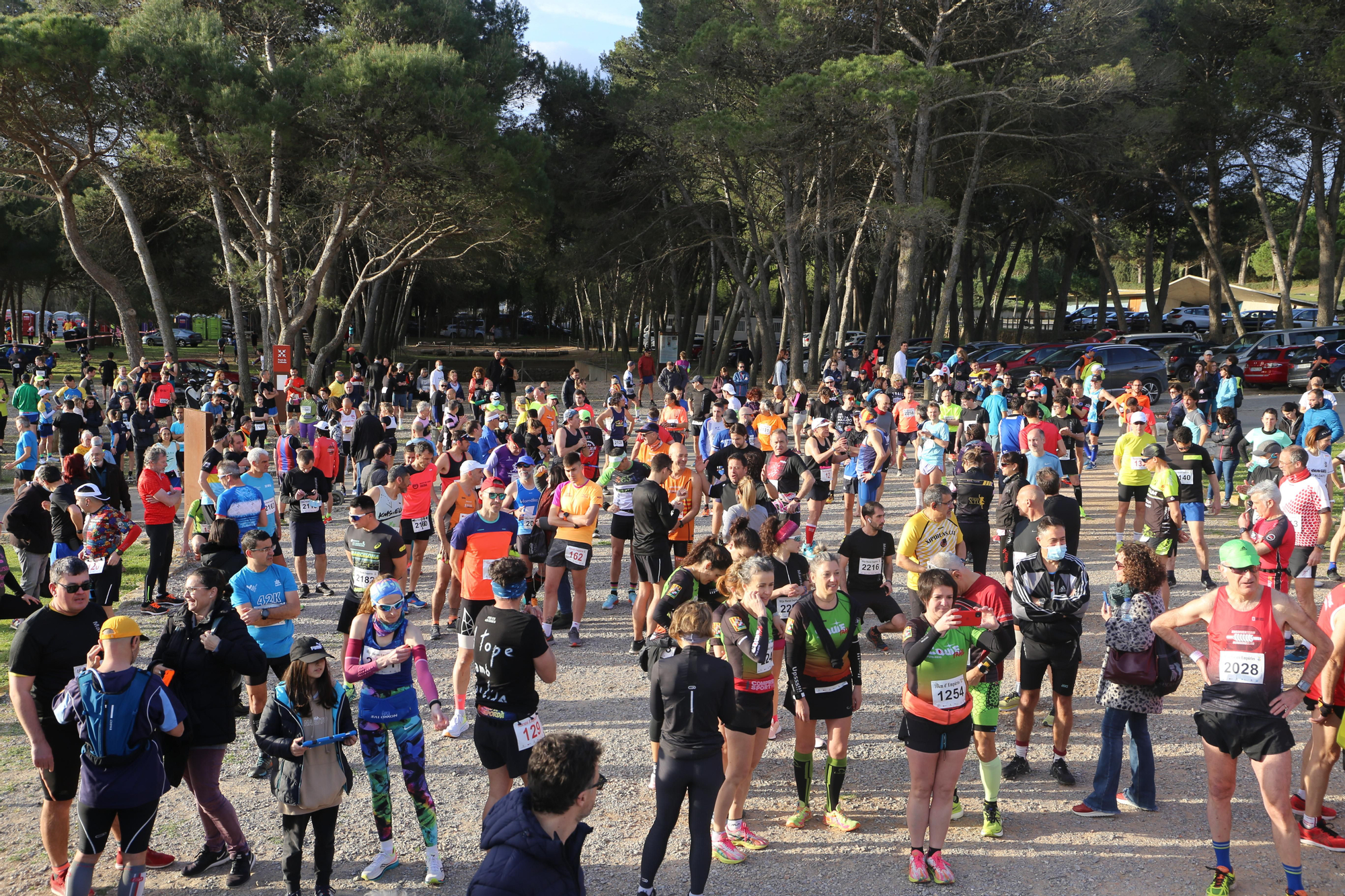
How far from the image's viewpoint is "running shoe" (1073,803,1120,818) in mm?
5293

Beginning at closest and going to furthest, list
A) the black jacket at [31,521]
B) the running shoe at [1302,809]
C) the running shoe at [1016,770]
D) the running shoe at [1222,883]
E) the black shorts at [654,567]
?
the running shoe at [1222,883] → the running shoe at [1302,809] → the running shoe at [1016,770] → the black jacket at [31,521] → the black shorts at [654,567]

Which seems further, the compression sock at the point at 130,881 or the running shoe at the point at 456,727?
the running shoe at the point at 456,727

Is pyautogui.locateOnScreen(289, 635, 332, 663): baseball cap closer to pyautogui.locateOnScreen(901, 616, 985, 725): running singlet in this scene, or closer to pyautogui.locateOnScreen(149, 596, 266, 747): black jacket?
pyautogui.locateOnScreen(149, 596, 266, 747): black jacket

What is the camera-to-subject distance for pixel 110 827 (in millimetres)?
4242

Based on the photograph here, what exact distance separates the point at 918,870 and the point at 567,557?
159 inches

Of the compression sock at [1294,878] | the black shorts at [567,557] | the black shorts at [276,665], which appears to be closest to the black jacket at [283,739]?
the black shorts at [276,665]

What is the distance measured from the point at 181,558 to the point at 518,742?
329 inches

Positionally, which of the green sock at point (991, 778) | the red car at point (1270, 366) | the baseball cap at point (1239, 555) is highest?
the red car at point (1270, 366)

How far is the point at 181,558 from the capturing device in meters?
11.4

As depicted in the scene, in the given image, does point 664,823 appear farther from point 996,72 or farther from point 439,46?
point 996,72

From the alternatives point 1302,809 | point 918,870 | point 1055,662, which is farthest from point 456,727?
point 1302,809

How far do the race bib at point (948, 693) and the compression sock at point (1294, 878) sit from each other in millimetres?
1586

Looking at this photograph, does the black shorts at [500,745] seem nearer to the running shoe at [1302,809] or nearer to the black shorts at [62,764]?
the black shorts at [62,764]

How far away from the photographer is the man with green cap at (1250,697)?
442 centimetres
